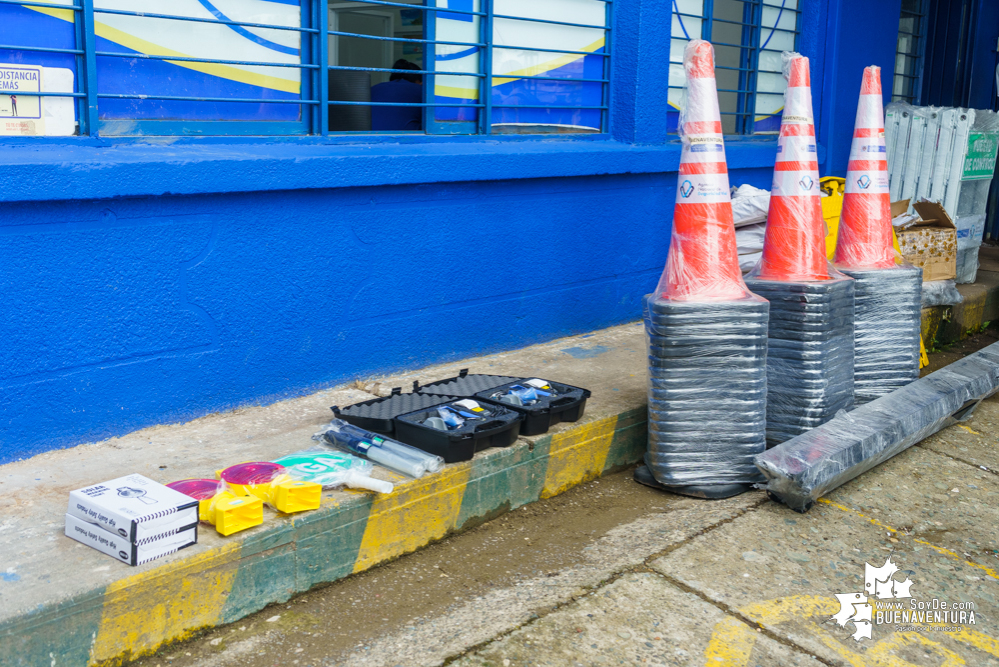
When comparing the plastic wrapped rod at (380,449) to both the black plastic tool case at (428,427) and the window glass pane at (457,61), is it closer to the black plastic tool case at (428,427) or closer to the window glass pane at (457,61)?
the black plastic tool case at (428,427)

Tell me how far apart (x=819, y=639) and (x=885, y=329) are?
2157 millimetres

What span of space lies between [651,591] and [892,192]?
5.28 m

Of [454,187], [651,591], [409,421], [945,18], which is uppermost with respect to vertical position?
[945,18]

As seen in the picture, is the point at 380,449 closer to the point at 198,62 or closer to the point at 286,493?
the point at 286,493

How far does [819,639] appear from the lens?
2.67 metres

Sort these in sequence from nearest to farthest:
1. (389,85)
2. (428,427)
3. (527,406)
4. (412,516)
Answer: (412,516)
(428,427)
(527,406)
(389,85)

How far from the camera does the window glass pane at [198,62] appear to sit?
3.39 metres

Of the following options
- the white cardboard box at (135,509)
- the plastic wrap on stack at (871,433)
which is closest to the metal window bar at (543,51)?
the plastic wrap on stack at (871,433)

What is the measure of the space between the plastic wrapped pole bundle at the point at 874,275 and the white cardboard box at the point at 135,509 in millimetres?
3249

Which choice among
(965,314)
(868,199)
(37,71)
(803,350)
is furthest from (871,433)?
(37,71)

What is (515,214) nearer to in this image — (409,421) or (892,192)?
(409,421)

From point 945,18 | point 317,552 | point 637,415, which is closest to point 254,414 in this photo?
point 317,552

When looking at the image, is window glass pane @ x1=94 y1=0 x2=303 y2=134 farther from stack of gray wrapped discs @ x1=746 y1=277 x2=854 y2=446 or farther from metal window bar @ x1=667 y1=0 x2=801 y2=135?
metal window bar @ x1=667 y1=0 x2=801 y2=135

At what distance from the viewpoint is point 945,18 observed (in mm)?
8727
